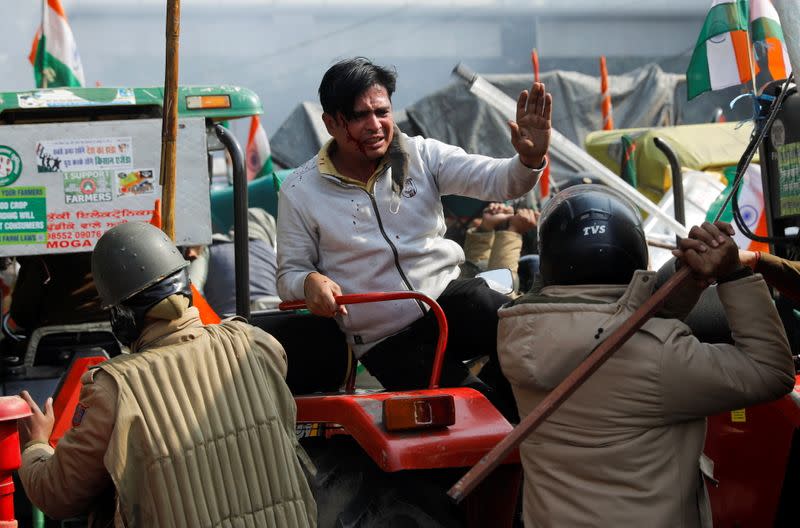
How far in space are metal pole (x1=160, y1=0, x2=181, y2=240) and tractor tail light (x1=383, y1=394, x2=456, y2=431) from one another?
1114mm

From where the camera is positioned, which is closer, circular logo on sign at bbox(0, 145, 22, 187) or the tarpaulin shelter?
circular logo on sign at bbox(0, 145, 22, 187)

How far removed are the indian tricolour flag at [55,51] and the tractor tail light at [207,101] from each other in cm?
405

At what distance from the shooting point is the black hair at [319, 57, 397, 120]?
3.92 metres

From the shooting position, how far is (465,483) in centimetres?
244

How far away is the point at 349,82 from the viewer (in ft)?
12.9

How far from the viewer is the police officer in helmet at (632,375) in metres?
2.62

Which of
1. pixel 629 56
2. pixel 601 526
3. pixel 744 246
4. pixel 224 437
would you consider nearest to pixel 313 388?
pixel 224 437

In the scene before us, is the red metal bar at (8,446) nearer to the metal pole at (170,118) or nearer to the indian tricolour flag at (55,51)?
the metal pole at (170,118)

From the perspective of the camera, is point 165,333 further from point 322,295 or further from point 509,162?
point 509,162

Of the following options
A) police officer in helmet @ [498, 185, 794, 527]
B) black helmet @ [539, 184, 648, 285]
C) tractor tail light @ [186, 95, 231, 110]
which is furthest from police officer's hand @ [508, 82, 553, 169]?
tractor tail light @ [186, 95, 231, 110]

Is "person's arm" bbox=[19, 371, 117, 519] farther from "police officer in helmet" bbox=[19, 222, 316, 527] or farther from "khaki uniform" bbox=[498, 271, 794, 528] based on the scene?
"khaki uniform" bbox=[498, 271, 794, 528]

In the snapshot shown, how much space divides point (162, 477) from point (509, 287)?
155cm

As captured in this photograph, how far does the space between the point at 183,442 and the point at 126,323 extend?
0.35 m

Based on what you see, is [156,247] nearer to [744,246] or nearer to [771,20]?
[771,20]
